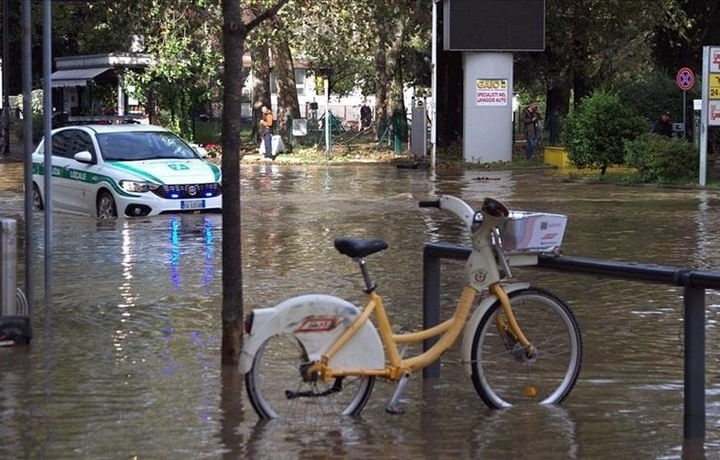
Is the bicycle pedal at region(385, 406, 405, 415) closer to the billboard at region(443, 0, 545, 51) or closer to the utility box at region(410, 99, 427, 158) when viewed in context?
the billboard at region(443, 0, 545, 51)

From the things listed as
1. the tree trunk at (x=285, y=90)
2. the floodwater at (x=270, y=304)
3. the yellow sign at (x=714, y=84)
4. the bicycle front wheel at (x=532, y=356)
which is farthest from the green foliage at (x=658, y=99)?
the bicycle front wheel at (x=532, y=356)

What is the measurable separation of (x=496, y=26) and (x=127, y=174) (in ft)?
66.8

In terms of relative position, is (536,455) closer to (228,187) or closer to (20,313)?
(228,187)

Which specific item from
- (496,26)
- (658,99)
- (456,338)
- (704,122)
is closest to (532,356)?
(456,338)

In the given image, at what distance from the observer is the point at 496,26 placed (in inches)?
1497

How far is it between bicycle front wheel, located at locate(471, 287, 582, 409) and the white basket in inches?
10.9

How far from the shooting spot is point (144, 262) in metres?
14.6

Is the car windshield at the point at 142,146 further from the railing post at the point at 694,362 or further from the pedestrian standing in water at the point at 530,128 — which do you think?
the pedestrian standing in water at the point at 530,128

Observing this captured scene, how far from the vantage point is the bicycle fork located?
709 centimetres

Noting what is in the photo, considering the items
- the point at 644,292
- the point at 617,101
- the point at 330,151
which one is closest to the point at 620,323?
the point at 644,292

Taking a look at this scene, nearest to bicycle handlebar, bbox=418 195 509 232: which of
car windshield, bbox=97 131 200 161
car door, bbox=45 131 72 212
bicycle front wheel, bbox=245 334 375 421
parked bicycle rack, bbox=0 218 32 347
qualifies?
bicycle front wheel, bbox=245 334 375 421

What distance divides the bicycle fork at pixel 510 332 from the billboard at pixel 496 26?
3073 cm

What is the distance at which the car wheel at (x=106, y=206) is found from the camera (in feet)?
65.4

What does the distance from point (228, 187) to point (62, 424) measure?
6.51 feet
